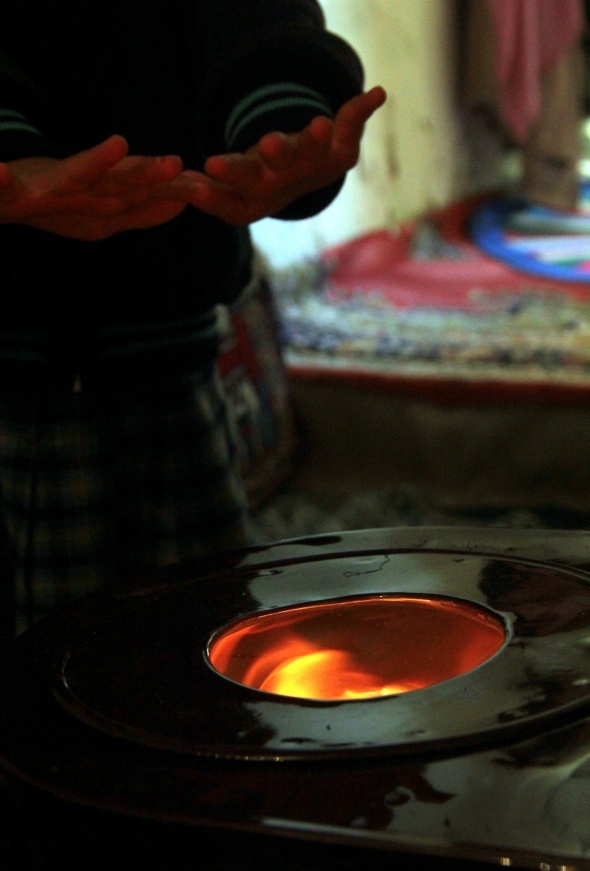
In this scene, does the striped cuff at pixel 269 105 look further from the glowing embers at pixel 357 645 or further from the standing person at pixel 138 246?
the glowing embers at pixel 357 645

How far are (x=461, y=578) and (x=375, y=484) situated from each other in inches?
55.0

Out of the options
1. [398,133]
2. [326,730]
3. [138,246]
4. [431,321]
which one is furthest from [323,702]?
[398,133]

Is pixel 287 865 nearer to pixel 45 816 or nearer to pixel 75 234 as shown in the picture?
pixel 45 816

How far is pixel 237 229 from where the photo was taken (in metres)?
0.78

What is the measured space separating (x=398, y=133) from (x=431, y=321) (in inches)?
47.1

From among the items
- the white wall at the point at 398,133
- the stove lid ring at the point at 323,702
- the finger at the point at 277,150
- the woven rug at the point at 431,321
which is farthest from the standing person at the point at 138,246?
the white wall at the point at 398,133

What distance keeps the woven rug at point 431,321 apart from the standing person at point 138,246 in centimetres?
105

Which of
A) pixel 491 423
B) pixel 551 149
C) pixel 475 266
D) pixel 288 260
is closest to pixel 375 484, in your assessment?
pixel 491 423

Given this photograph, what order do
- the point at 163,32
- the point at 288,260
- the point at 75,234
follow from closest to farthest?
the point at 75,234 < the point at 163,32 < the point at 288,260

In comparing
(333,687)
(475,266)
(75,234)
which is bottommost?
(475,266)

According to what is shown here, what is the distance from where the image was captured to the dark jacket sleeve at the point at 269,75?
677 mm

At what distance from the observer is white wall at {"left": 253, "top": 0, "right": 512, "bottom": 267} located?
2621 mm

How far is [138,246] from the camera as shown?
29.0 inches

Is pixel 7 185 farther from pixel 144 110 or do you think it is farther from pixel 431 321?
pixel 431 321
